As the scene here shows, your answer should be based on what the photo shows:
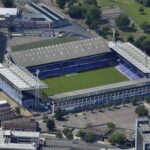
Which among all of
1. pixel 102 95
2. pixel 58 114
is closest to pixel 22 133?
pixel 58 114

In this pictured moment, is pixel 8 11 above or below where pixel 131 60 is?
above

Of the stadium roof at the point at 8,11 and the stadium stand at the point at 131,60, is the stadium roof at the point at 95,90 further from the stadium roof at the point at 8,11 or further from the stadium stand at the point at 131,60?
the stadium roof at the point at 8,11

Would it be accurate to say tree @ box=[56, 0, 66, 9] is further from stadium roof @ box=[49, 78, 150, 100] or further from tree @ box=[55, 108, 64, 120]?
tree @ box=[55, 108, 64, 120]

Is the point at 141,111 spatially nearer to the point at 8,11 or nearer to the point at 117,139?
the point at 117,139

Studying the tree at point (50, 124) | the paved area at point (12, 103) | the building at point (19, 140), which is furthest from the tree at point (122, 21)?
the building at point (19, 140)

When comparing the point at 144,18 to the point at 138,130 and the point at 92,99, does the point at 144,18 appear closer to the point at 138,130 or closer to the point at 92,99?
the point at 92,99

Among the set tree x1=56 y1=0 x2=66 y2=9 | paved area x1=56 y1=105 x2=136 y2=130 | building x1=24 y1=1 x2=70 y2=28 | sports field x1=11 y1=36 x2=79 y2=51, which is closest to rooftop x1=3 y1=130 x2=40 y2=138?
paved area x1=56 y1=105 x2=136 y2=130
